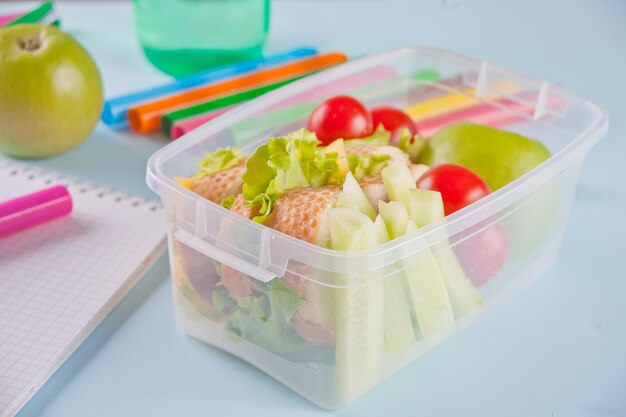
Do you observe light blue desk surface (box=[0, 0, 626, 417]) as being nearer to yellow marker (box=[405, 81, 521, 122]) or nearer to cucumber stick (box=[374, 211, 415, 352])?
cucumber stick (box=[374, 211, 415, 352])

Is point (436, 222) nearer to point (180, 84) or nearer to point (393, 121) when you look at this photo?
point (393, 121)

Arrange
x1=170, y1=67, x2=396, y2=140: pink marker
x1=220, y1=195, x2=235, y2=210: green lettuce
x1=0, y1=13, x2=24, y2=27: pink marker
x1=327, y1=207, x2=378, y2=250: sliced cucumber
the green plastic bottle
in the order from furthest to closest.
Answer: x1=0, y1=13, x2=24, y2=27: pink marker → the green plastic bottle → x1=170, y1=67, x2=396, y2=140: pink marker → x1=220, y1=195, x2=235, y2=210: green lettuce → x1=327, y1=207, x2=378, y2=250: sliced cucumber

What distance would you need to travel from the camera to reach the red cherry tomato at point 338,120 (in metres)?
0.90

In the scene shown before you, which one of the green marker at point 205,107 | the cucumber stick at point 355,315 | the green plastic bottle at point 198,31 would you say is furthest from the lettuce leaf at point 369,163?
the green plastic bottle at point 198,31

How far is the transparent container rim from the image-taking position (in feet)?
2.12

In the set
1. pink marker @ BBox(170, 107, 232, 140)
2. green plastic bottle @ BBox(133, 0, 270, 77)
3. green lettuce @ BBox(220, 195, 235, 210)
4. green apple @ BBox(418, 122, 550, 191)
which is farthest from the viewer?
green plastic bottle @ BBox(133, 0, 270, 77)

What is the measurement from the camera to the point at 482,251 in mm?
761

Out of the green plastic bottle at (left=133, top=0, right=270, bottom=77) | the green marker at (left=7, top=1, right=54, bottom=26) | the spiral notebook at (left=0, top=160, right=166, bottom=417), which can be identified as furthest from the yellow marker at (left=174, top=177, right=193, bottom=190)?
the green marker at (left=7, top=1, right=54, bottom=26)

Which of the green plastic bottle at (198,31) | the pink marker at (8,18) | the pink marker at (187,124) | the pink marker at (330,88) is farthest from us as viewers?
the pink marker at (8,18)

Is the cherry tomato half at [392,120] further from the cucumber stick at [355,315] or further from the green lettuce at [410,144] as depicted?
the cucumber stick at [355,315]

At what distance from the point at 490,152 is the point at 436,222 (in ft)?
0.76

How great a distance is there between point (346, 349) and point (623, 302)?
1.13 ft

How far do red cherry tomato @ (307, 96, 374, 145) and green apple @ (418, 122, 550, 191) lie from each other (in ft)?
0.29

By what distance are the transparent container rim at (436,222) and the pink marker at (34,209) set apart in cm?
20
